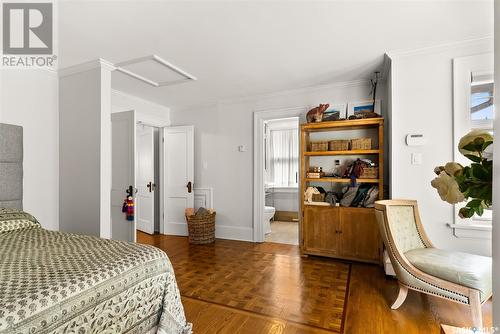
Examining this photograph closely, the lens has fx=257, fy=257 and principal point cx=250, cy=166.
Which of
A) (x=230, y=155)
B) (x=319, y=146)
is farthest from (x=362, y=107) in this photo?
(x=230, y=155)

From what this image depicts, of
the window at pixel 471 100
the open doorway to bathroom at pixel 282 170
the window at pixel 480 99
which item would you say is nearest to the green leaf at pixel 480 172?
the window at pixel 471 100

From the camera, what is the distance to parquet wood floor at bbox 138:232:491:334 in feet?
6.28

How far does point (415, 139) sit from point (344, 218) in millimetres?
1207

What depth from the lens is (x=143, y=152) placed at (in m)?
5.00

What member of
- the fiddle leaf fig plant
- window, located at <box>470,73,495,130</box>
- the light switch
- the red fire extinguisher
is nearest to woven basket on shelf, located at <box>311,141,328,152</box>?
the light switch

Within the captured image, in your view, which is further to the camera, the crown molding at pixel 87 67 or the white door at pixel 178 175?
the white door at pixel 178 175

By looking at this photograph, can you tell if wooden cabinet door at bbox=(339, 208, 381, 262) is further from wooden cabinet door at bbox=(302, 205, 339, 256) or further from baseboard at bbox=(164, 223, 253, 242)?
baseboard at bbox=(164, 223, 253, 242)

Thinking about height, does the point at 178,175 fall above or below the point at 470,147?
below

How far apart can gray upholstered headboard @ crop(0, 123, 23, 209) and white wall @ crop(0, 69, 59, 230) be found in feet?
0.29

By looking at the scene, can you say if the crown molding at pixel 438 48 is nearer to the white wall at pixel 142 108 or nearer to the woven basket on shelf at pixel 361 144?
the woven basket on shelf at pixel 361 144

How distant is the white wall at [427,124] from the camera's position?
2.58 metres

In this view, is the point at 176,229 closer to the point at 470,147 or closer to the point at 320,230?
the point at 320,230

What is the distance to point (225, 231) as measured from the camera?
4.46m

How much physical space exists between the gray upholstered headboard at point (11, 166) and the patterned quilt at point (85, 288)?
866 millimetres
